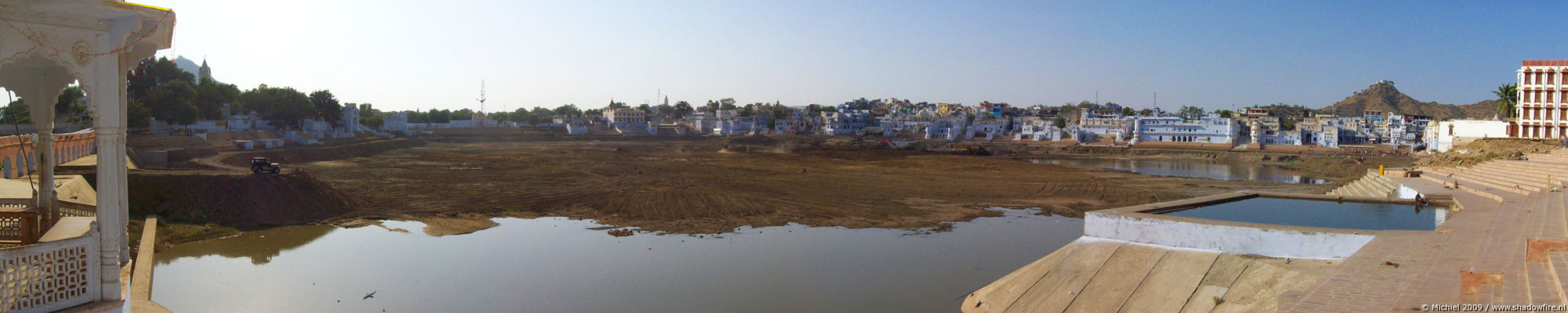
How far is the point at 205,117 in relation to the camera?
137 ft

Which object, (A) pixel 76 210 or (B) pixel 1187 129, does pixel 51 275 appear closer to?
(A) pixel 76 210

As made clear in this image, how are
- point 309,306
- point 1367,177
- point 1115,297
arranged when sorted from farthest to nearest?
1. point 1367,177
2. point 309,306
3. point 1115,297

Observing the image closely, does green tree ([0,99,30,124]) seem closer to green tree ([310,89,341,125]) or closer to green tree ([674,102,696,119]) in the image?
green tree ([310,89,341,125])

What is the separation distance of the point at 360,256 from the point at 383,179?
558 inches

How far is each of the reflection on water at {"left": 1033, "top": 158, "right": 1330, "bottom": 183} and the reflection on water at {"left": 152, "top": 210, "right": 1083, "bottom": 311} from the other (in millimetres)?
24045

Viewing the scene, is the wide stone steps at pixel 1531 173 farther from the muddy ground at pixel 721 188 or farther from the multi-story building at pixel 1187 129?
the multi-story building at pixel 1187 129

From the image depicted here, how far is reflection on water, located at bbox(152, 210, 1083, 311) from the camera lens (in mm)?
11602

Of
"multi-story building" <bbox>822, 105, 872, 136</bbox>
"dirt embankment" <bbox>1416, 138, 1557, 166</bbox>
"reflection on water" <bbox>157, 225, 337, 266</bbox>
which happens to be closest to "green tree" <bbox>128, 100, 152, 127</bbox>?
"reflection on water" <bbox>157, 225, 337, 266</bbox>

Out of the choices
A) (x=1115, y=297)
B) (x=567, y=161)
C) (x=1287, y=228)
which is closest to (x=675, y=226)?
(x=1115, y=297)

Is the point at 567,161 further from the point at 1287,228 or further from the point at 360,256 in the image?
the point at 1287,228

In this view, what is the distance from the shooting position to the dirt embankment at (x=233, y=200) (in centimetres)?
1681

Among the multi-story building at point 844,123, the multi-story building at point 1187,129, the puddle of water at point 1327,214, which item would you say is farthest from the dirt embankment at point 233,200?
the multi-story building at point 844,123

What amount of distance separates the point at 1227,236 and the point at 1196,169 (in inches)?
1519

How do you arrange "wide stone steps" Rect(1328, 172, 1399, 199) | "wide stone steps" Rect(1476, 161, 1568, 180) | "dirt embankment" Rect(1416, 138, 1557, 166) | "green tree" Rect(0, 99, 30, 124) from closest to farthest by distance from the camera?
"wide stone steps" Rect(1476, 161, 1568, 180) < "wide stone steps" Rect(1328, 172, 1399, 199) < "dirt embankment" Rect(1416, 138, 1557, 166) < "green tree" Rect(0, 99, 30, 124)
